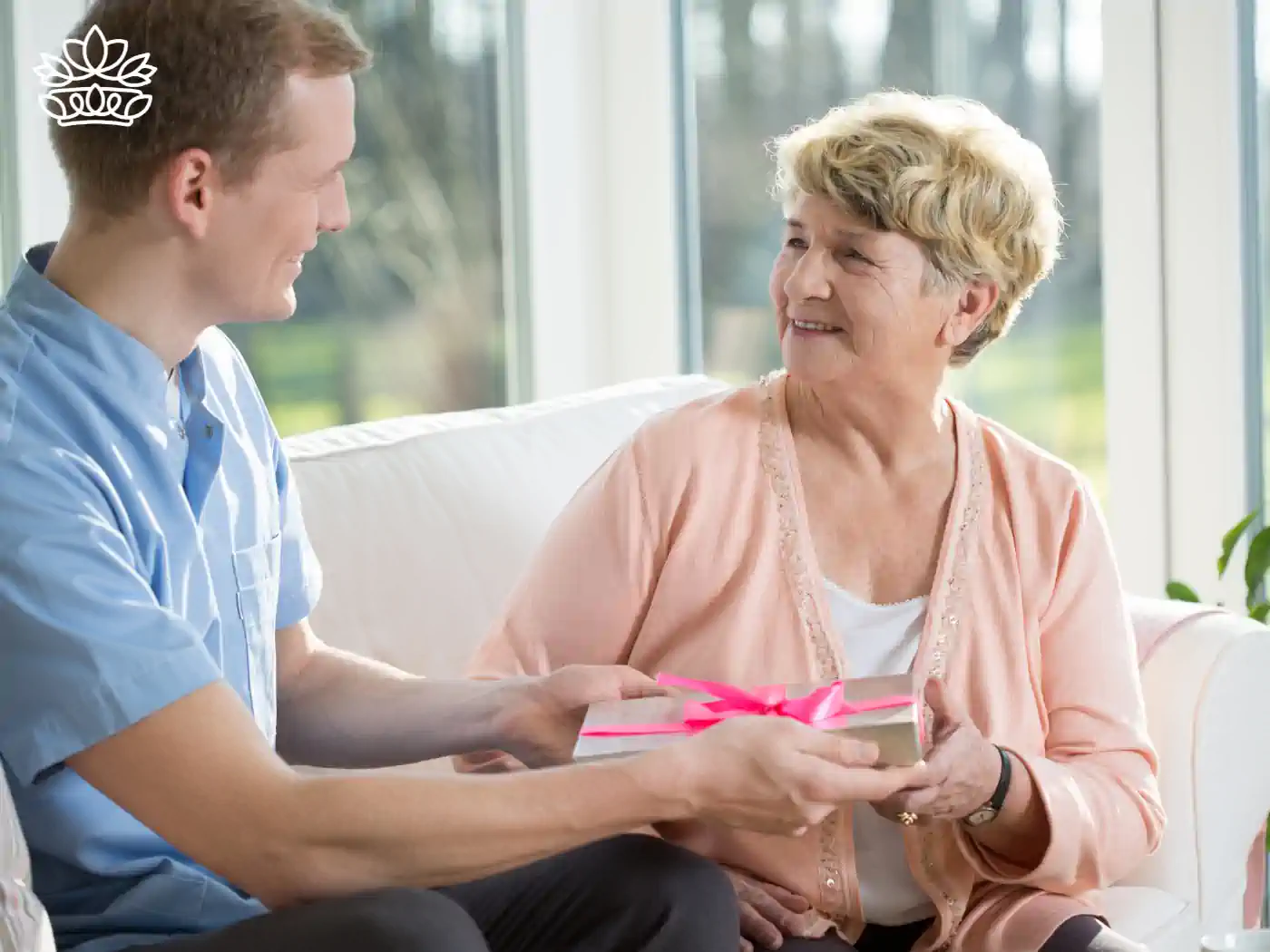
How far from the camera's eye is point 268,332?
3301 mm

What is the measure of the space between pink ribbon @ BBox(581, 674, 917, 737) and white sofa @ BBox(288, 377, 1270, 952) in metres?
0.58

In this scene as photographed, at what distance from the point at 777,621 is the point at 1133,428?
4.46ft

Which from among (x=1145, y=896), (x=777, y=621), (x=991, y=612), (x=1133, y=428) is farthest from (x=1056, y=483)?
(x=1133, y=428)

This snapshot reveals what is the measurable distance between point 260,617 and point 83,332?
1.06 ft

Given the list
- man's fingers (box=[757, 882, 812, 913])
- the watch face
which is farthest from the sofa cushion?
the watch face

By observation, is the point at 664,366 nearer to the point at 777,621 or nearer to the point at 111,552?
the point at 777,621

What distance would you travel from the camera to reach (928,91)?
10.8ft

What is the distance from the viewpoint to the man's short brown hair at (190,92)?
132 centimetres

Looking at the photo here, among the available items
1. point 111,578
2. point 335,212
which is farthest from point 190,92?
point 111,578

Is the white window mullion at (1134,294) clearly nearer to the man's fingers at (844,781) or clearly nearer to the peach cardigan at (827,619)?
the peach cardigan at (827,619)

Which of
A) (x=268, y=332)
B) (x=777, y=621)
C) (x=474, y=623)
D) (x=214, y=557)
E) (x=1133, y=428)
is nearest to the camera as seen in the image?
(x=214, y=557)

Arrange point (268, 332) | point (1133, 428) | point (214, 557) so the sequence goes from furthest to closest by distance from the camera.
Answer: point (268, 332), point (1133, 428), point (214, 557)

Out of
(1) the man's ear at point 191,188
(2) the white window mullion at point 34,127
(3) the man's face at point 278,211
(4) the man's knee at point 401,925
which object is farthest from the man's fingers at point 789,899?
(2) the white window mullion at point 34,127

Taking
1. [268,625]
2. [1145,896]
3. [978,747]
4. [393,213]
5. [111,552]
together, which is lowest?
[1145,896]
